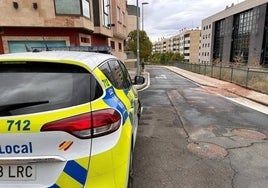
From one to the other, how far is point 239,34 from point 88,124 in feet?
186

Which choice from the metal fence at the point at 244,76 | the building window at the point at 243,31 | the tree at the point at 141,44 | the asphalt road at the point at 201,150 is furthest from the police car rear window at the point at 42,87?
the building window at the point at 243,31

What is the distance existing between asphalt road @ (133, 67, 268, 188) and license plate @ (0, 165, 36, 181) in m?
1.78

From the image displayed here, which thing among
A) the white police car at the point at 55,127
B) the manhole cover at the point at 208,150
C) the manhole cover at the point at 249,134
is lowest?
the manhole cover at the point at 249,134

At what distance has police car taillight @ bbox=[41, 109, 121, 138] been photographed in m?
1.79

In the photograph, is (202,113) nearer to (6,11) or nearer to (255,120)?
(255,120)

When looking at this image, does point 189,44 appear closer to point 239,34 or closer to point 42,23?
point 239,34

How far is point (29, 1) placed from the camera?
11602mm

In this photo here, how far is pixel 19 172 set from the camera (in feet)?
5.96

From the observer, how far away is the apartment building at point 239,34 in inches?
1651

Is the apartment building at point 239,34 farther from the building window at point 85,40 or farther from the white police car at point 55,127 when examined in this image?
the white police car at point 55,127

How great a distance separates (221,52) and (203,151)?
59.5m

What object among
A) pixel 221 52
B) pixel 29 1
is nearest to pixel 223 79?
pixel 29 1

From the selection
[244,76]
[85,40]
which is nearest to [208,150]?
[244,76]

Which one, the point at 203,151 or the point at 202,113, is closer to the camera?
the point at 203,151
